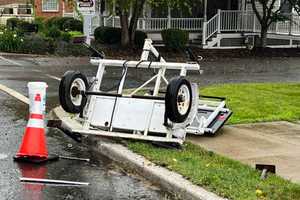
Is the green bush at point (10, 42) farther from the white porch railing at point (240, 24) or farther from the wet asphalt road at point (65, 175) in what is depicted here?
the wet asphalt road at point (65, 175)

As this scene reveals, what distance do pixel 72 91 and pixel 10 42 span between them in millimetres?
19247

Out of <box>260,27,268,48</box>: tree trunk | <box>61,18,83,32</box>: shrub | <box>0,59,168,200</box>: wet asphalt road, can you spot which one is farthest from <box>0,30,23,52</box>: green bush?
<box>0,59,168,200</box>: wet asphalt road

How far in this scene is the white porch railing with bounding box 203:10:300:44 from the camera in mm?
31078

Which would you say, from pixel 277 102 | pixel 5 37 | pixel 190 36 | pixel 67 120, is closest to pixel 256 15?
pixel 190 36

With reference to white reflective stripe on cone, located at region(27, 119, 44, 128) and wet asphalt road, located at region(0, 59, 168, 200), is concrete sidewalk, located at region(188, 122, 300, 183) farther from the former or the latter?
A: white reflective stripe on cone, located at region(27, 119, 44, 128)

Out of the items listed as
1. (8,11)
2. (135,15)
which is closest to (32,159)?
(135,15)

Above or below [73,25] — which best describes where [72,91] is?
below

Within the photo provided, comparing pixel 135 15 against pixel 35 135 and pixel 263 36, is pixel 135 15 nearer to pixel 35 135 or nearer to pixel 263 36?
pixel 263 36

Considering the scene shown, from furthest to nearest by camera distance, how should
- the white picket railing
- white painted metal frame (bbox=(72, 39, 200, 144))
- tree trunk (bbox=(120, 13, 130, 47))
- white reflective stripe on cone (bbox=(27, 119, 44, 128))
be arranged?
1. the white picket railing
2. tree trunk (bbox=(120, 13, 130, 47))
3. white painted metal frame (bbox=(72, 39, 200, 144))
4. white reflective stripe on cone (bbox=(27, 119, 44, 128))

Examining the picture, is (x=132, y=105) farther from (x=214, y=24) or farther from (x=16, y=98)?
(x=214, y=24)

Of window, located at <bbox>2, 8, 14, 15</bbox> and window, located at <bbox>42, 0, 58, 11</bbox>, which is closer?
window, located at <bbox>42, 0, 58, 11</bbox>

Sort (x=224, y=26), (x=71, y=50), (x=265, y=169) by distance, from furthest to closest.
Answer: (x=224, y=26) < (x=71, y=50) < (x=265, y=169)

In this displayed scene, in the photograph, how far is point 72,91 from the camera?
27.6ft

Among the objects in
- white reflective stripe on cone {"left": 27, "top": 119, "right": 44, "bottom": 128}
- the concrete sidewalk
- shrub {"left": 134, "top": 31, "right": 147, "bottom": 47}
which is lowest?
the concrete sidewalk
